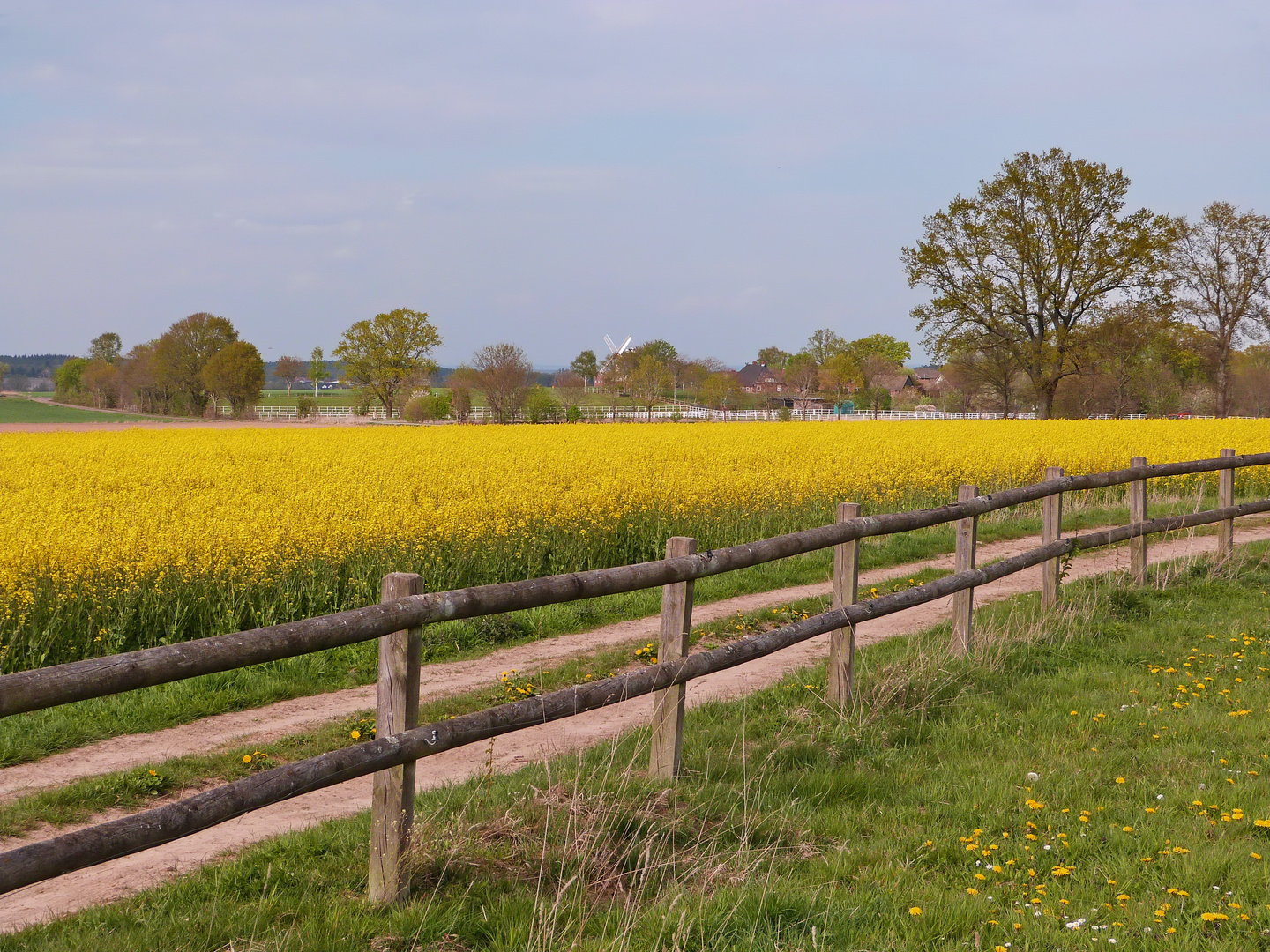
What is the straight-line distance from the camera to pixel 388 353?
95.2m

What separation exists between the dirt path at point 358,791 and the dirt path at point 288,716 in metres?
0.23

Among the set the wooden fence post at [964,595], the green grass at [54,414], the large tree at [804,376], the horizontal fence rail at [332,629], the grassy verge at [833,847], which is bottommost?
the grassy verge at [833,847]

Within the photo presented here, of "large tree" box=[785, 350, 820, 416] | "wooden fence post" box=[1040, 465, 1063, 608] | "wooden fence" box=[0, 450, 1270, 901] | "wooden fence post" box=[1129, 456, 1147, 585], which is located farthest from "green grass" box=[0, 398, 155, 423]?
"wooden fence" box=[0, 450, 1270, 901]

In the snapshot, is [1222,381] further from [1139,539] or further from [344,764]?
[344,764]

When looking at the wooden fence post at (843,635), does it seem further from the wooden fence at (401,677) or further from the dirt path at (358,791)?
the dirt path at (358,791)

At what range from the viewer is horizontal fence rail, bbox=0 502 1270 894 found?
299 centimetres

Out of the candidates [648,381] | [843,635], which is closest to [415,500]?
[843,635]

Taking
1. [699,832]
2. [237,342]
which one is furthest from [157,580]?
[237,342]

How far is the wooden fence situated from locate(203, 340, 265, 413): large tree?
3881 inches

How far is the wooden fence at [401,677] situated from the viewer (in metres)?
3.06

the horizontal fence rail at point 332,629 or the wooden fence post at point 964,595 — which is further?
the wooden fence post at point 964,595

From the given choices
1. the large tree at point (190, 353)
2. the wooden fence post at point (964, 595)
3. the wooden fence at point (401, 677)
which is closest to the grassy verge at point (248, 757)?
the wooden fence at point (401, 677)

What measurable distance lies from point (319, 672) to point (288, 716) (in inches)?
38.9

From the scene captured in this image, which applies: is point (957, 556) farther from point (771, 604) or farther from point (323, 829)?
point (323, 829)
